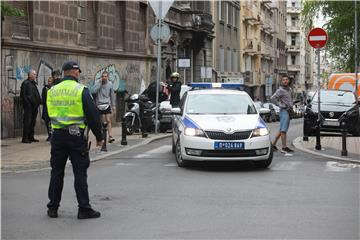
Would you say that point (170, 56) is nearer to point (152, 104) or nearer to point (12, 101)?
point (152, 104)

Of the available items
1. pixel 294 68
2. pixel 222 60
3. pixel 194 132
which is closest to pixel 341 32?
pixel 222 60

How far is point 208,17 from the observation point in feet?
133

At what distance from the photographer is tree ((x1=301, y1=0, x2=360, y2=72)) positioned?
3647 centimetres

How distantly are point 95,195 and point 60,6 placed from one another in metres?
13.9

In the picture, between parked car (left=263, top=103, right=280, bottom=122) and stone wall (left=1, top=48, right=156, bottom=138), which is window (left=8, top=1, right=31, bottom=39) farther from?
parked car (left=263, top=103, right=280, bottom=122)

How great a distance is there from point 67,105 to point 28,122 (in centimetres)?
999

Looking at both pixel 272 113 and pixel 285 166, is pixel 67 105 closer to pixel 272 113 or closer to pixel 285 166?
pixel 285 166

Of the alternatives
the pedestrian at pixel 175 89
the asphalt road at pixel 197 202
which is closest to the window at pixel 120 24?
the pedestrian at pixel 175 89

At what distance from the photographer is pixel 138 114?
20.2m

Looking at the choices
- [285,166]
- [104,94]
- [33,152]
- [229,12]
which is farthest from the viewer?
[229,12]

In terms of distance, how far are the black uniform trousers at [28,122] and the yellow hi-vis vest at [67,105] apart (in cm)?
970

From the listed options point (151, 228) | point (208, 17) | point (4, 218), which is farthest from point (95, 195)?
point (208, 17)

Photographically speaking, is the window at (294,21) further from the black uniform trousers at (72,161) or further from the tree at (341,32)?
the black uniform trousers at (72,161)

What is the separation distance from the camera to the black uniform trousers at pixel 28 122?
666 inches
